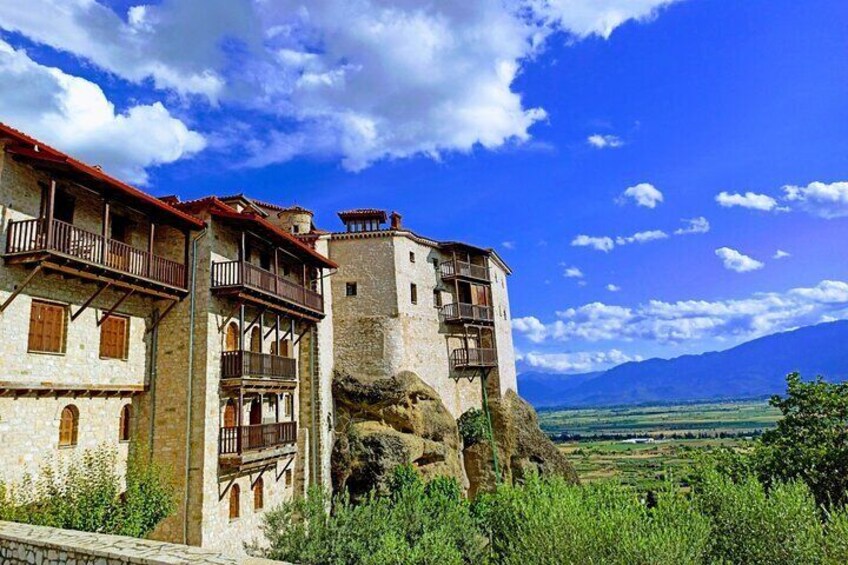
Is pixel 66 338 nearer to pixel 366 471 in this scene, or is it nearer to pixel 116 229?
pixel 116 229

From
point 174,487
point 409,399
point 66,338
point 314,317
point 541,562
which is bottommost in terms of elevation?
point 541,562

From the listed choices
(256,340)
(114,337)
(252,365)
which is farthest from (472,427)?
(114,337)

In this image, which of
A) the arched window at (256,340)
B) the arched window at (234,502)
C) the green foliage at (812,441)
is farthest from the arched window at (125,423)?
the green foliage at (812,441)

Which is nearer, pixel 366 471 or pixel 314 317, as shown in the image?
pixel 314 317

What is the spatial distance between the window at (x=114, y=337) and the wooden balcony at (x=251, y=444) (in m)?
5.09

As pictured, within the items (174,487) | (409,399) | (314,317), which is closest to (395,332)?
(409,399)

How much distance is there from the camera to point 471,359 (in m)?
44.3

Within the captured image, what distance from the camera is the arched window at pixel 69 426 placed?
59.9ft

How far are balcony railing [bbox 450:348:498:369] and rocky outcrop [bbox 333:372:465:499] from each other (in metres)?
4.02

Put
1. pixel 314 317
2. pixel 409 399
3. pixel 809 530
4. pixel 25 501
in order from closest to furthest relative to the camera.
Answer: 1. pixel 809 530
2. pixel 25 501
3. pixel 314 317
4. pixel 409 399

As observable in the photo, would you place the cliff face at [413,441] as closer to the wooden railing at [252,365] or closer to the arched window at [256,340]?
the wooden railing at [252,365]

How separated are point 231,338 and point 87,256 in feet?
25.3

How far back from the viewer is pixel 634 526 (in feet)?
51.6

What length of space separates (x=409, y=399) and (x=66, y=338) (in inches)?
906
